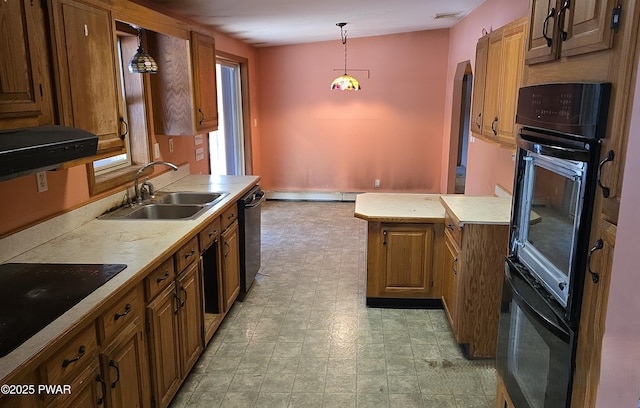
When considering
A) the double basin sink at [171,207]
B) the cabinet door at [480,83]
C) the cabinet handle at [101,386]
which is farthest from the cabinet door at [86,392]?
the cabinet door at [480,83]

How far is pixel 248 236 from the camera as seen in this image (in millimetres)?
3645

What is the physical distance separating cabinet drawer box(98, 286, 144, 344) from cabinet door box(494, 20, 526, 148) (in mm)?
2016

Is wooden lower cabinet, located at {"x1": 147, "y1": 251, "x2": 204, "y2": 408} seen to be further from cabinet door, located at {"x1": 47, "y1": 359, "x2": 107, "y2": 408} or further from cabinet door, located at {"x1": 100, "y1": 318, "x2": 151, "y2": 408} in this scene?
cabinet door, located at {"x1": 47, "y1": 359, "x2": 107, "y2": 408}

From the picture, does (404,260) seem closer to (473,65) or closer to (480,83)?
(480,83)

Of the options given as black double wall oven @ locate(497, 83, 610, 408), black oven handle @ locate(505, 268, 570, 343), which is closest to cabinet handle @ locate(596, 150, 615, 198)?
black double wall oven @ locate(497, 83, 610, 408)

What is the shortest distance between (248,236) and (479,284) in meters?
1.74

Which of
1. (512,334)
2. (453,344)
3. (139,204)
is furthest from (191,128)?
(512,334)

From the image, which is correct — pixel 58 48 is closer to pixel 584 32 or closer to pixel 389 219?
pixel 584 32

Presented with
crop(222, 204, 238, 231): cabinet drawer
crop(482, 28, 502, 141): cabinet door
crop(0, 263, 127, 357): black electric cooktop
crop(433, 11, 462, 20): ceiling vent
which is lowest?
crop(222, 204, 238, 231): cabinet drawer

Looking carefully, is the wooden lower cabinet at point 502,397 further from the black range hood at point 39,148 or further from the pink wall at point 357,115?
the pink wall at point 357,115

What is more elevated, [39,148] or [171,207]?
[39,148]

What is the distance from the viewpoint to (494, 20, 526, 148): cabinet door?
A: 8.19ft

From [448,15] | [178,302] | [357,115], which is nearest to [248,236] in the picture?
[178,302]

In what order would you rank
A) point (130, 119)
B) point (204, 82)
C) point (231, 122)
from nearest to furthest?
1. point (130, 119)
2. point (204, 82)
3. point (231, 122)
